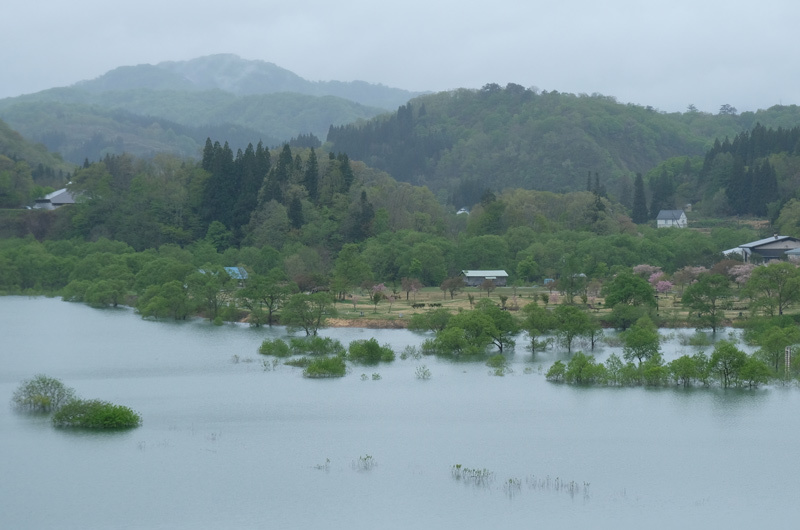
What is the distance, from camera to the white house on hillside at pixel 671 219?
2705 inches

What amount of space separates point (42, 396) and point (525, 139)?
287 ft

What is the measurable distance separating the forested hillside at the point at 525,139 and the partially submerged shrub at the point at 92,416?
70717mm

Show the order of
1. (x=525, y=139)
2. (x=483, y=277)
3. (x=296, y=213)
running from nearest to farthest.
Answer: (x=483, y=277), (x=296, y=213), (x=525, y=139)

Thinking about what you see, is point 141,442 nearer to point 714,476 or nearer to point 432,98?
point 714,476

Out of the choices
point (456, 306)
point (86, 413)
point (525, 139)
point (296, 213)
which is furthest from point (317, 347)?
point (525, 139)

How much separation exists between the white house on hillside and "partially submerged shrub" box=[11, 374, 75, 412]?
161ft

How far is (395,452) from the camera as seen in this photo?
71.9 ft

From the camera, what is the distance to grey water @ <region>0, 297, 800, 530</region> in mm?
18359

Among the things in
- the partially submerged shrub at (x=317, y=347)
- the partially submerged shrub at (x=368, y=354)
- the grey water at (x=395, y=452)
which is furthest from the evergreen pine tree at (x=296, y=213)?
the partially submerged shrub at (x=368, y=354)

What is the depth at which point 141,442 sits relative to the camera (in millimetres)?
22375

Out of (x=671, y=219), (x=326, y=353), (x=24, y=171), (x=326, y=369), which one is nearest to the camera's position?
(x=326, y=369)

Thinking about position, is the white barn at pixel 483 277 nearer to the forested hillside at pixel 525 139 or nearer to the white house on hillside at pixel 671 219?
the white house on hillside at pixel 671 219

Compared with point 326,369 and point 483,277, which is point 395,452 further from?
point 483,277

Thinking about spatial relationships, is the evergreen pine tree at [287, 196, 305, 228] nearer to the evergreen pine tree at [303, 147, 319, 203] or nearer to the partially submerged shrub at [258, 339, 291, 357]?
the evergreen pine tree at [303, 147, 319, 203]
